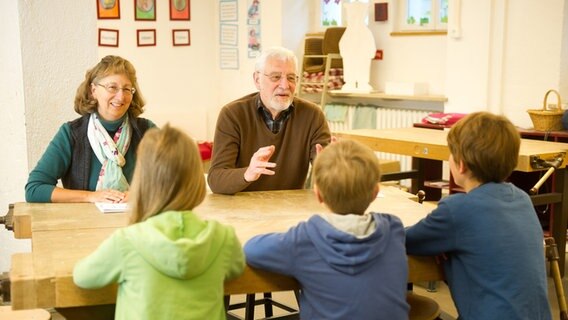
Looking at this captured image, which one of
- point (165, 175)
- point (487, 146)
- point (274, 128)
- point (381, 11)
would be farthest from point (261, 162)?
point (381, 11)

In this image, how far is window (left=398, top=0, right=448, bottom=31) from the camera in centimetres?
669

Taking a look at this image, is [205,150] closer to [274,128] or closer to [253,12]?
[253,12]

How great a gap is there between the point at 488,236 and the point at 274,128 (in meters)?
1.34

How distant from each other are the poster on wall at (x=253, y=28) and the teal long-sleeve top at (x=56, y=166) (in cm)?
485

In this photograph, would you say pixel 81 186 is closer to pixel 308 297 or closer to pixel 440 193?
pixel 308 297

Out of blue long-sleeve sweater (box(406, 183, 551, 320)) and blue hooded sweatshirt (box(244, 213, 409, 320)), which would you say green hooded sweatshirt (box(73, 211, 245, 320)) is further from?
blue long-sleeve sweater (box(406, 183, 551, 320))

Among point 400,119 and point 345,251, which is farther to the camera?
point 400,119

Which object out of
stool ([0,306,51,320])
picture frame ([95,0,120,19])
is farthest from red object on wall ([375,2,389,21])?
stool ([0,306,51,320])

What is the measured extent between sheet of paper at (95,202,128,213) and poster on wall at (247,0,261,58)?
17.1 feet

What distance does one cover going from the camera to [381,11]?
705cm

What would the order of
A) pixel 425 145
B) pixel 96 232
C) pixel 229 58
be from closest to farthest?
1. pixel 96 232
2. pixel 425 145
3. pixel 229 58

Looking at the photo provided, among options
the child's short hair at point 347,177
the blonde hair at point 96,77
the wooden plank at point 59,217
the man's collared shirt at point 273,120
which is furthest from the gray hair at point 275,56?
the child's short hair at point 347,177

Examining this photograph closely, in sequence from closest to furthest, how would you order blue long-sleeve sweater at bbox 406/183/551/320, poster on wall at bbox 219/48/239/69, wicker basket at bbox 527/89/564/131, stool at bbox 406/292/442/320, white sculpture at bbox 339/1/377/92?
blue long-sleeve sweater at bbox 406/183/551/320, stool at bbox 406/292/442/320, wicker basket at bbox 527/89/564/131, white sculpture at bbox 339/1/377/92, poster on wall at bbox 219/48/239/69

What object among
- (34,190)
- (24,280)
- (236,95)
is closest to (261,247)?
(24,280)
